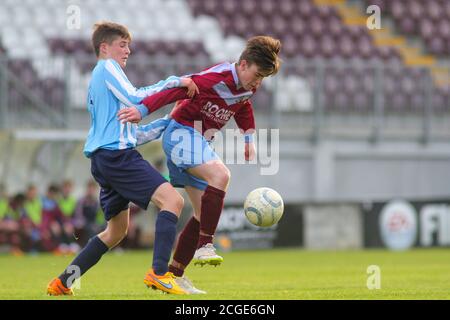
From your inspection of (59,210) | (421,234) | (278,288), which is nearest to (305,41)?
(421,234)

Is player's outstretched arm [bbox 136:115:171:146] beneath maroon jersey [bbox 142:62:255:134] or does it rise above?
beneath

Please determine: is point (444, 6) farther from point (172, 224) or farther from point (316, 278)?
point (172, 224)

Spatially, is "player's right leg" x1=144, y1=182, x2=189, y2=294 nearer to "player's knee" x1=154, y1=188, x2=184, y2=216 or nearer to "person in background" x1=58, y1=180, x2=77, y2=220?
"player's knee" x1=154, y1=188, x2=184, y2=216

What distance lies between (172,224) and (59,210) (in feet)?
32.8

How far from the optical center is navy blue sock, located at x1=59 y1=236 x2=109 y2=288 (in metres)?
7.14

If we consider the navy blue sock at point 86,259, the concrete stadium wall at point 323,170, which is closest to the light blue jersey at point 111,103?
the navy blue sock at point 86,259

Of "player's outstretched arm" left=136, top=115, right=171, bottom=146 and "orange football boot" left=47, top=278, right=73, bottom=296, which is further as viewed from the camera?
"player's outstretched arm" left=136, top=115, right=171, bottom=146

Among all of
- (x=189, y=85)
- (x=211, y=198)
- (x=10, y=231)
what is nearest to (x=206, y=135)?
(x=211, y=198)

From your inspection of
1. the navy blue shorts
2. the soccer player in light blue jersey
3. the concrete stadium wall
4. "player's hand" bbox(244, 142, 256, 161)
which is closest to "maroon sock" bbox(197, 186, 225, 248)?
the soccer player in light blue jersey

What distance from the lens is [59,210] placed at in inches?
658

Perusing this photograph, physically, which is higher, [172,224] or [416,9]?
[416,9]

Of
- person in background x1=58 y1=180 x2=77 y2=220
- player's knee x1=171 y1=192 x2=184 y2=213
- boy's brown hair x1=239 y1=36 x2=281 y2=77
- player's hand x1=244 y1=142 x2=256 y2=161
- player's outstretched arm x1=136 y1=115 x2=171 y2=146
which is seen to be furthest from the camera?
person in background x1=58 y1=180 x2=77 y2=220

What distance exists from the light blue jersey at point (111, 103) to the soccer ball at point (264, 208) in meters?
1.23

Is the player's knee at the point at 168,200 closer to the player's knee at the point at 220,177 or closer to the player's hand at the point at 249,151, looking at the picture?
the player's knee at the point at 220,177
